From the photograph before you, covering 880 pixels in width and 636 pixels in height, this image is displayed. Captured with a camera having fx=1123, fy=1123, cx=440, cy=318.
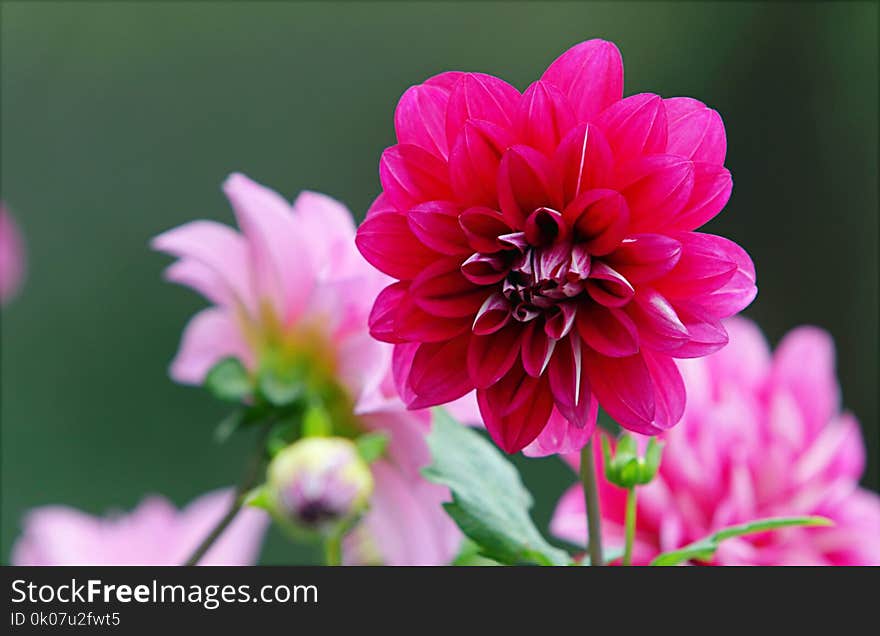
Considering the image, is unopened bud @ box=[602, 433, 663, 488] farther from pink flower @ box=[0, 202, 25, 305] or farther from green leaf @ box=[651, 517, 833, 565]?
pink flower @ box=[0, 202, 25, 305]

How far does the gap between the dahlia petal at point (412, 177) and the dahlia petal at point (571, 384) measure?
0.04m

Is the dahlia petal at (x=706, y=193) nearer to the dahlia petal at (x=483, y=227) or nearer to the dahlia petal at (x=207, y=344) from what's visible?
the dahlia petal at (x=483, y=227)

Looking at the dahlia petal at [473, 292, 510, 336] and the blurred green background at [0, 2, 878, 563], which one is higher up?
the blurred green background at [0, 2, 878, 563]

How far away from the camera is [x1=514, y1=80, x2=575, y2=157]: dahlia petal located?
0.76 feet

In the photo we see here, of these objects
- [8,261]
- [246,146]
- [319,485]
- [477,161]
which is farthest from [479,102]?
[246,146]

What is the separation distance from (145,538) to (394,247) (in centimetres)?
24

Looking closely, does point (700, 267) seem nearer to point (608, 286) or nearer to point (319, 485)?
point (608, 286)

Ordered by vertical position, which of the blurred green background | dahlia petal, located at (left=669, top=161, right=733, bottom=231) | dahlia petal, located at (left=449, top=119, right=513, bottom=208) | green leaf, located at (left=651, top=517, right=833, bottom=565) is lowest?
green leaf, located at (left=651, top=517, right=833, bottom=565)

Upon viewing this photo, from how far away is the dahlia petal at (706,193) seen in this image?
23cm

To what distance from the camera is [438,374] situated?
0.79ft

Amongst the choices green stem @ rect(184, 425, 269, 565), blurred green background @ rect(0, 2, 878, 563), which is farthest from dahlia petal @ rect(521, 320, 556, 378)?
blurred green background @ rect(0, 2, 878, 563)

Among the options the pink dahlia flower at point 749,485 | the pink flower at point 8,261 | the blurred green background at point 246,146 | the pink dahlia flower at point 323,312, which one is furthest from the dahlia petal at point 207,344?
the blurred green background at point 246,146
